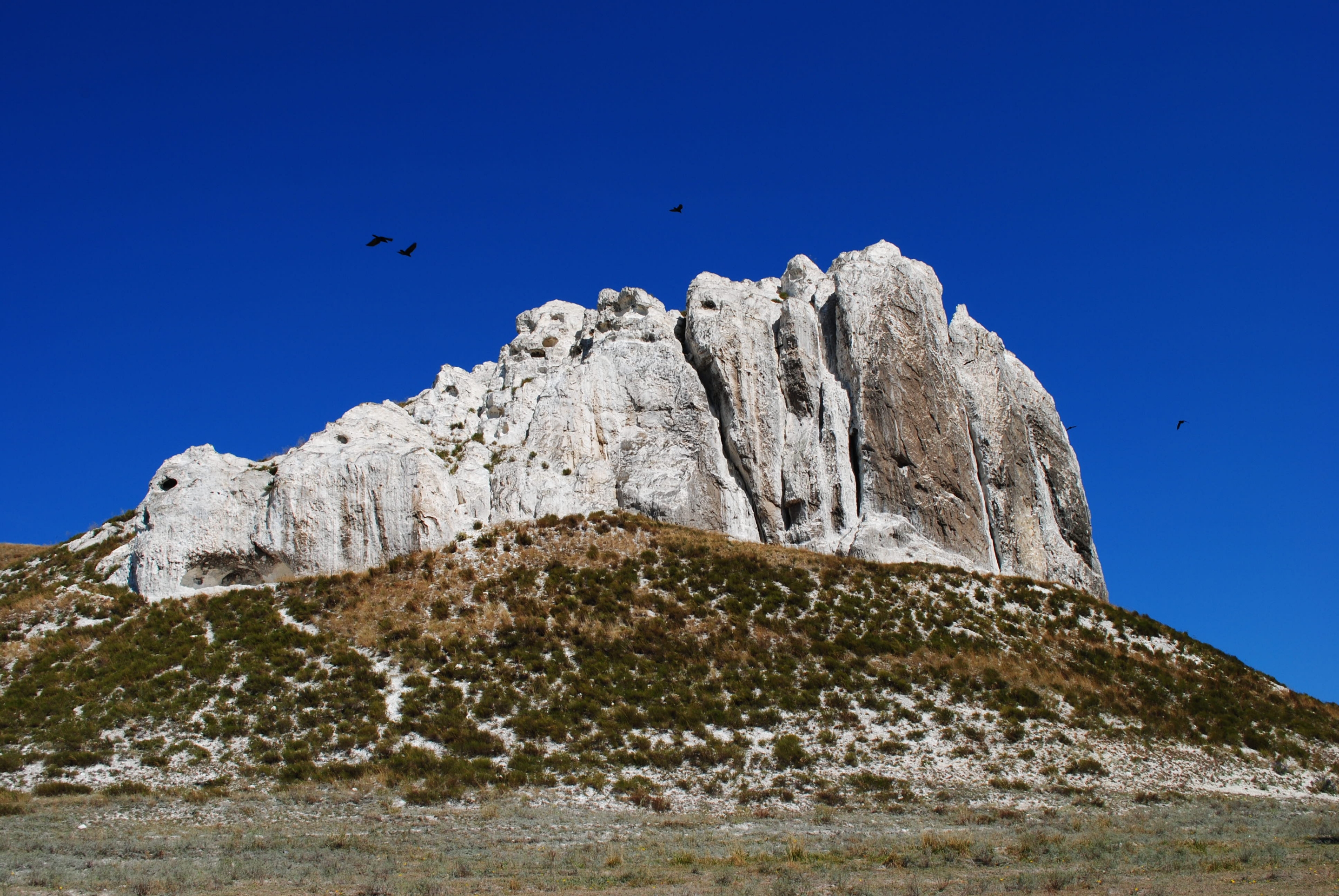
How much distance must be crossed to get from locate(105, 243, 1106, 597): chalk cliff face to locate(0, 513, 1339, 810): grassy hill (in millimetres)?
2018

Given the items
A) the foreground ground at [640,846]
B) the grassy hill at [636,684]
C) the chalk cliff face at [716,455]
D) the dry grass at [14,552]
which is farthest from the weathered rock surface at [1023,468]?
the dry grass at [14,552]

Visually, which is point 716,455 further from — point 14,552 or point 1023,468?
point 14,552

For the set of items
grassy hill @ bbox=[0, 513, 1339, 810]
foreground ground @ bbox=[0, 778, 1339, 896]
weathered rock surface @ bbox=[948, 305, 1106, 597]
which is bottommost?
foreground ground @ bbox=[0, 778, 1339, 896]

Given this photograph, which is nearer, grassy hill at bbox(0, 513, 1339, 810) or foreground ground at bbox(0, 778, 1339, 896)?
foreground ground at bbox(0, 778, 1339, 896)

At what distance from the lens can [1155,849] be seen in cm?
2114

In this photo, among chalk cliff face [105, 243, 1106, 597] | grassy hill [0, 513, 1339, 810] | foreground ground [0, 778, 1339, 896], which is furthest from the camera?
chalk cliff face [105, 243, 1106, 597]

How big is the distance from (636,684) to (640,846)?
11.7 m

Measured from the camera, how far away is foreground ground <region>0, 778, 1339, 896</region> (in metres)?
17.5

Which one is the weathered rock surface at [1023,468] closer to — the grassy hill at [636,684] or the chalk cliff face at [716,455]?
the chalk cliff face at [716,455]

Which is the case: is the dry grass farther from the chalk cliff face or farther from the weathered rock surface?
the weathered rock surface

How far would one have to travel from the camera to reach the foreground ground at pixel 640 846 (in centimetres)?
1747

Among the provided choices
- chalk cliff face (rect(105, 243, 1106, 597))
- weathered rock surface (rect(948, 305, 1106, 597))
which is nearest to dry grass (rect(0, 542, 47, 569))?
chalk cliff face (rect(105, 243, 1106, 597))

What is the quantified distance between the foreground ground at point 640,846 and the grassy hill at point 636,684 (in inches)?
61.5

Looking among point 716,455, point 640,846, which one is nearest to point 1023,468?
point 716,455
